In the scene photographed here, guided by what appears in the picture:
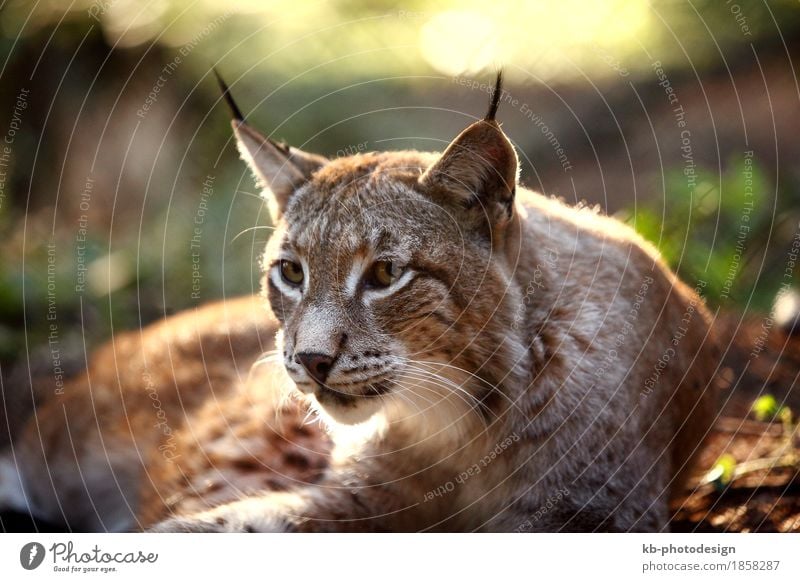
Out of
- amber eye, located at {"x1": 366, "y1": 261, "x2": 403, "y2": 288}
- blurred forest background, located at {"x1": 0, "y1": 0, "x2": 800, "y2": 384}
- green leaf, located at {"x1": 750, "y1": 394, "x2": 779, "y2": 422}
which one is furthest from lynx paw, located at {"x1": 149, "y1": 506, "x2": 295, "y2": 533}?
green leaf, located at {"x1": 750, "y1": 394, "x2": 779, "y2": 422}

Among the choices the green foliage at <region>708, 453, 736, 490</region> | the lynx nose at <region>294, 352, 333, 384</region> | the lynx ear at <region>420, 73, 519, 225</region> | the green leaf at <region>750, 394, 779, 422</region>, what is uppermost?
the lynx ear at <region>420, 73, 519, 225</region>

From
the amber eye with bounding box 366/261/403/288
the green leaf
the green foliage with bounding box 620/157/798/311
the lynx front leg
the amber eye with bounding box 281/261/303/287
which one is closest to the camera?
the amber eye with bounding box 366/261/403/288

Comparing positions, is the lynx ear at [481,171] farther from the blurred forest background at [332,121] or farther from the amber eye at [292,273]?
the blurred forest background at [332,121]

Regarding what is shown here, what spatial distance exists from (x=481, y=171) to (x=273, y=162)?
93 cm

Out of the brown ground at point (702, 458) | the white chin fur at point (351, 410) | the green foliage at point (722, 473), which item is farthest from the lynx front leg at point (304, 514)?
the green foliage at point (722, 473)

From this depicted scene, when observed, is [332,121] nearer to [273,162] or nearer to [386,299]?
[273,162]

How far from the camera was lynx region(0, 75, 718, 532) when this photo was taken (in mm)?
3008

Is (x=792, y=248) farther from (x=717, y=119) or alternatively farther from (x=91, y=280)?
(x=91, y=280)

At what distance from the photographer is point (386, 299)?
9.86 feet

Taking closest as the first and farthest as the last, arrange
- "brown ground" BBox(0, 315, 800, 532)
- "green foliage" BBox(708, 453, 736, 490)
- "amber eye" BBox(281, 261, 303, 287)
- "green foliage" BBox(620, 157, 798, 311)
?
"amber eye" BBox(281, 261, 303, 287) < "brown ground" BBox(0, 315, 800, 532) < "green foliage" BBox(708, 453, 736, 490) < "green foliage" BBox(620, 157, 798, 311)

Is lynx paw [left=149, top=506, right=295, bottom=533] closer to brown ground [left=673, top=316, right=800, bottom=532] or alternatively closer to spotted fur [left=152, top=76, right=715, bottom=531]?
spotted fur [left=152, top=76, right=715, bottom=531]

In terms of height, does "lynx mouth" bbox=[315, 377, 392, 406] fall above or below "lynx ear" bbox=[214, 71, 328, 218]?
below

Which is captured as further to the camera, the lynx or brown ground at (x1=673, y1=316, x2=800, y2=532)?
brown ground at (x1=673, y1=316, x2=800, y2=532)

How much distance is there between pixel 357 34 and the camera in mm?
5125
